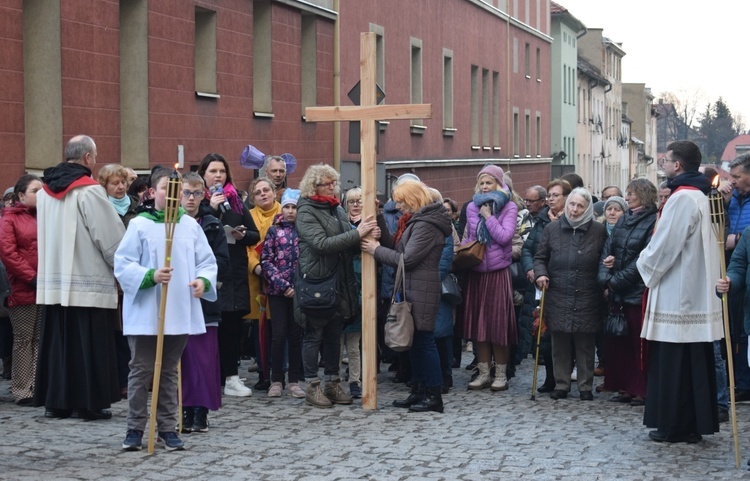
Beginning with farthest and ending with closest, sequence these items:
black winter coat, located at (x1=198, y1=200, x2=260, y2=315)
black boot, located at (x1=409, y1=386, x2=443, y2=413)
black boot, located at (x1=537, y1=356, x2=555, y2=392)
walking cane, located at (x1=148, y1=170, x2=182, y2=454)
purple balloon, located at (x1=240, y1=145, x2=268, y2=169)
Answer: purple balloon, located at (x1=240, y1=145, x2=268, y2=169), black boot, located at (x1=537, y1=356, x2=555, y2=392), black winter coat, located at (x1=198, y1=200, x2=260, y2=315), black boot, located at (x1=409, y1=386, x2=443, y2=413), walking cane, located at (x1=148, y1=170, x2=182, y2=454)

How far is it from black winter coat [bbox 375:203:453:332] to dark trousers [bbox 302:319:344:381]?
72cm

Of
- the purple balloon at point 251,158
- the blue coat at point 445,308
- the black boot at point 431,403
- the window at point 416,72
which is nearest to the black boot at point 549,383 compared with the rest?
the blue coat at point 445,308

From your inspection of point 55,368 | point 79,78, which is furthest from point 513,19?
point 55,368

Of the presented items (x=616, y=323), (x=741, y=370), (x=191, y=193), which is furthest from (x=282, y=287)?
(x=741, y=370)

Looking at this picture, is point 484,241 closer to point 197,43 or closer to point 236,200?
A: point 236,200

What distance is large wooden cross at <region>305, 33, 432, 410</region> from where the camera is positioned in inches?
417

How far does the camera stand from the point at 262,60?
72.8 ft

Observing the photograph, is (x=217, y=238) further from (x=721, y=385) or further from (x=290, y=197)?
(x=721, y=385)

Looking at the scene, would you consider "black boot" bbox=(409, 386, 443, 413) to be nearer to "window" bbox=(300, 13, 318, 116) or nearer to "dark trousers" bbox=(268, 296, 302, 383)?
A: "dark trousers" bbox=(268, 296, 302, 383)

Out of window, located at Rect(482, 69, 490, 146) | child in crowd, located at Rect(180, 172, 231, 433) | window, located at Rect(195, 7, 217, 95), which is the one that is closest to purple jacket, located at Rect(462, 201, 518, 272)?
child in crowd, located at Rect(180, 172, 231, 433)

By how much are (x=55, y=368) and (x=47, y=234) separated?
100 cm

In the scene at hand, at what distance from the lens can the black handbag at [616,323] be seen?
37.3ft

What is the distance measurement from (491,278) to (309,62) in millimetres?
12657

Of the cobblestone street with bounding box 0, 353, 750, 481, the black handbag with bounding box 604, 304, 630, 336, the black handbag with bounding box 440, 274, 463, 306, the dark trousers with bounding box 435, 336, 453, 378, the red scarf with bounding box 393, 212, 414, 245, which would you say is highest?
the red scarf with bounding box 393, 212, 414, 245
